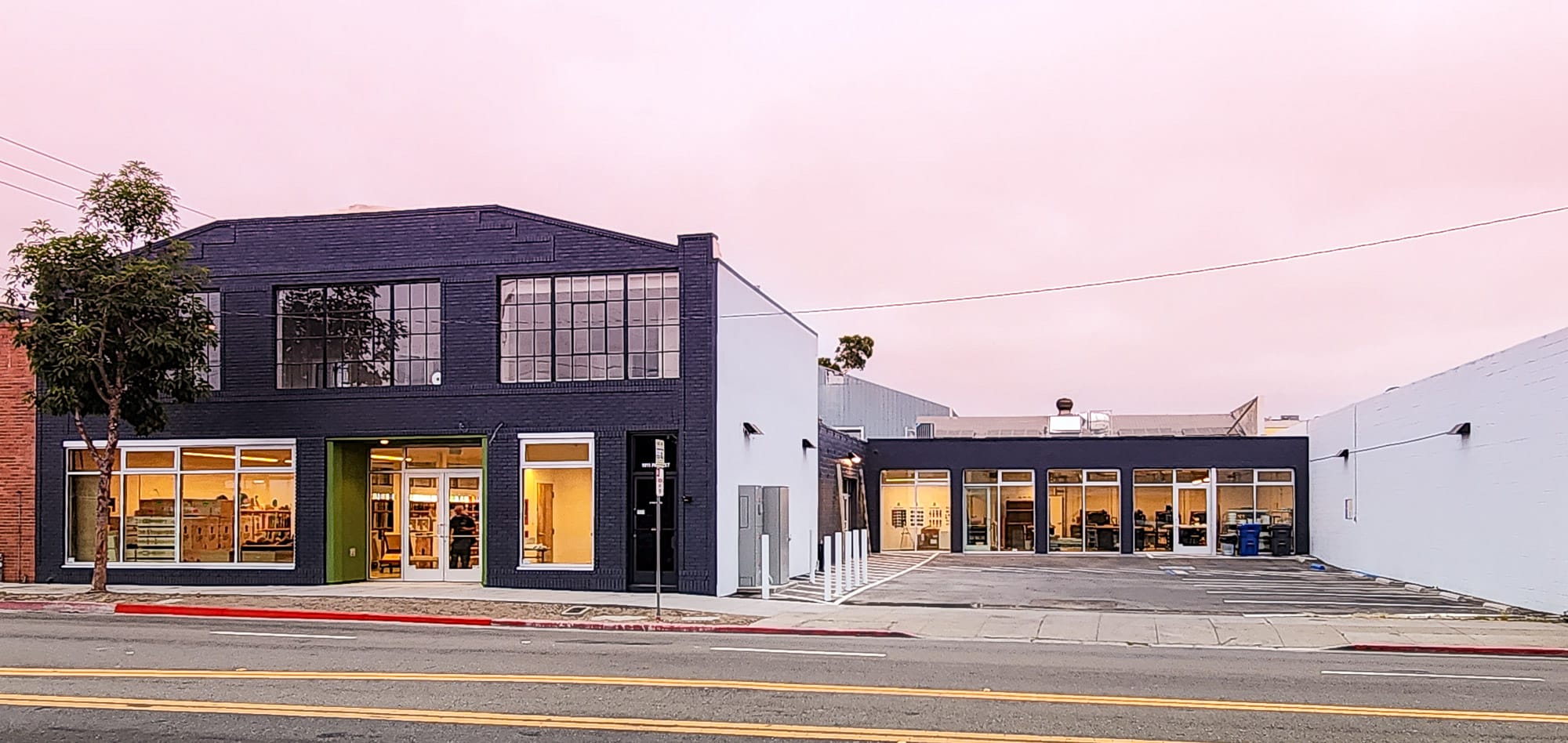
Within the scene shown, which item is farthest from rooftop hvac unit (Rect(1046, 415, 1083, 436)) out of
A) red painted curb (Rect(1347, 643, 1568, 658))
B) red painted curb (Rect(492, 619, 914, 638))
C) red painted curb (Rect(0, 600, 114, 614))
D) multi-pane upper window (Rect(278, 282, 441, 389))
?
red painted curb (Rect(0, 600, 114, 614))

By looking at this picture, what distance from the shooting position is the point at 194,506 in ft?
88.5

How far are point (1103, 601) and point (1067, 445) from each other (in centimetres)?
1870

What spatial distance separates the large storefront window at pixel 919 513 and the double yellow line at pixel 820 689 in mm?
31598

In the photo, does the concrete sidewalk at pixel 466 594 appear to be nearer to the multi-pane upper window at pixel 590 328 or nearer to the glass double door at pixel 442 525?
the glass double door at pixel 442 525

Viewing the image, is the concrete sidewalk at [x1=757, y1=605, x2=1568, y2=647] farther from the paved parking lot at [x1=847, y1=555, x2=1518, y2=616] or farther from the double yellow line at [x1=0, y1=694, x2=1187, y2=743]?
the double yellow line at [x1=0, y1=694, x2=1187, y2=743]

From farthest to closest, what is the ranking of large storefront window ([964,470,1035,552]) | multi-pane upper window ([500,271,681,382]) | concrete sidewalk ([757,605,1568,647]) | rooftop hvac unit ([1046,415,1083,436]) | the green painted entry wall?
rooftop hvac unit ([1046,415,1083,436]) → large storefront window ([964,470,1035,552]) → the green painted entry wall → multi-pane upper window ([500,271,681,382]) → concrete sidewalk ([757,605,1568,647])

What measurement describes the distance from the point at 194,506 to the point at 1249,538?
30006 millimetres

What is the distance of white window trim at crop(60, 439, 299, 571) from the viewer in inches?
1047

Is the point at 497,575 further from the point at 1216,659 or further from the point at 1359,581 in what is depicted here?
the point at 1359,581

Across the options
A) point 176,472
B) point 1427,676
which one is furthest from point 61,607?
point 1427,676

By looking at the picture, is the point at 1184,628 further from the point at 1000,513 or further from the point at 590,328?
the point at 1000,513

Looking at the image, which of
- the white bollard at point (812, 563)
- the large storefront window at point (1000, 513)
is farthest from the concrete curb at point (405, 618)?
the large storefront window at point (1000, 513)

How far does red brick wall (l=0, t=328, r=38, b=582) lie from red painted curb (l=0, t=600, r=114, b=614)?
4.69 m

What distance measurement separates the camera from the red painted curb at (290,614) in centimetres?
2086
